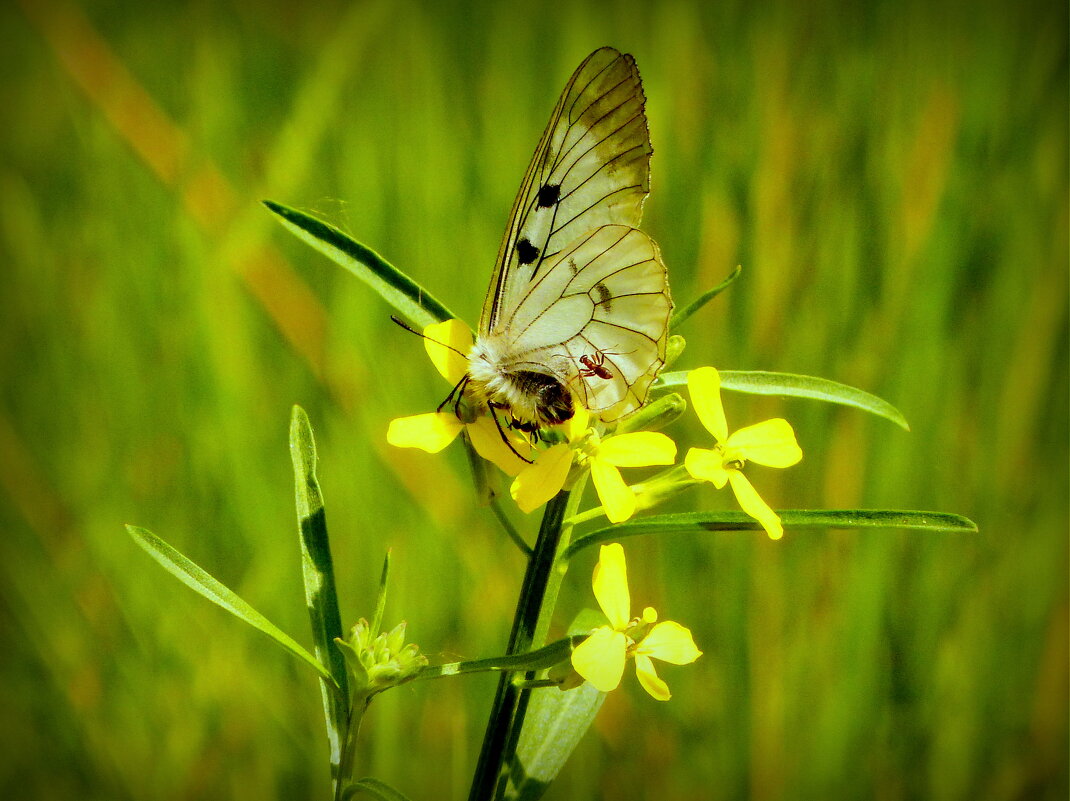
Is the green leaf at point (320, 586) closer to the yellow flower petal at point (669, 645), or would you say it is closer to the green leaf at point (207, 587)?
the green leaf at point (207, 587)

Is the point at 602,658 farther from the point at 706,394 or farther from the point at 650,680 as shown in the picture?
the point at 706,394

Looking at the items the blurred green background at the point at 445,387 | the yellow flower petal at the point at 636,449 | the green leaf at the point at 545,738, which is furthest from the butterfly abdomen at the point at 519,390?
the blurred green background at the point at 445,387

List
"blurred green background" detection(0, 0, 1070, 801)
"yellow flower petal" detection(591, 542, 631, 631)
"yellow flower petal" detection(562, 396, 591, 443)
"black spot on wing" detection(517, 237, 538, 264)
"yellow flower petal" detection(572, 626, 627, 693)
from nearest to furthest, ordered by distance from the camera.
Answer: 1. "yellow flower petal" detection(572, 626, 627, 693)
2. "yellow flower petal" detection(591, 542, 631, 631)
3. "yellow flower petal" detection(562, 396, 591, 443)
4. "black spot on wing" detection(517, 237, 538, 264)
5. "blurred green background" detection(0, 0, 1070, 801)

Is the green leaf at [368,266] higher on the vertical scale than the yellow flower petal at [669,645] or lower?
higher

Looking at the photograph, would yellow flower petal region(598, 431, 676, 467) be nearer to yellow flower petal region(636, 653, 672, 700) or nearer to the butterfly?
the butterfly

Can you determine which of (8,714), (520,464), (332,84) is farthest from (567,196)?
(8,714)

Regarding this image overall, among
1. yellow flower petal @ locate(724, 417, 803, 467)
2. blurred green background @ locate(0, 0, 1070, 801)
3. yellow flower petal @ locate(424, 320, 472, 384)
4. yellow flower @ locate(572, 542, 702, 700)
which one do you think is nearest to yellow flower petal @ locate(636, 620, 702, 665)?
yellow flower @ locate(572, 542, 702, 700)

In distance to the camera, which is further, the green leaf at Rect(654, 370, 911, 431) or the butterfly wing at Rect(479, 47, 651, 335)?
the green leaf at Rect(654, 370, 911, 431)

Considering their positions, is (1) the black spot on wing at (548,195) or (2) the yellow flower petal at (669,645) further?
(1) the black spot on wing at (548,195)
